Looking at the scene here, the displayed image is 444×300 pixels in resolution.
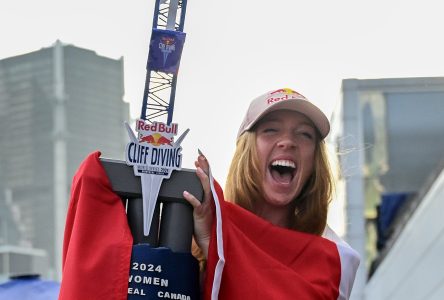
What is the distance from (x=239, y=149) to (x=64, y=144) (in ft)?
319

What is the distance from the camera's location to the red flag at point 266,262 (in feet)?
12.0

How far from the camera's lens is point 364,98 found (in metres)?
32.7

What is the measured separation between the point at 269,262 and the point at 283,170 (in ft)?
1.47

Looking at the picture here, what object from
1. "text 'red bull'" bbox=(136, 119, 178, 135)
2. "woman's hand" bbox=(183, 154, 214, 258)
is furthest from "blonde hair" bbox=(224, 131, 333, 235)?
"text 'red bull'" bbox=(136, 119, 178, 135)

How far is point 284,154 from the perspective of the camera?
13.3 ft

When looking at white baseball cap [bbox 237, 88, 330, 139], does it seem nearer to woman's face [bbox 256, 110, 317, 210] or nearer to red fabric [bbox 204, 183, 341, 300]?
woman's face [bbox 256, 110, 317, 210]

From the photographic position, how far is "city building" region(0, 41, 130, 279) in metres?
98.8

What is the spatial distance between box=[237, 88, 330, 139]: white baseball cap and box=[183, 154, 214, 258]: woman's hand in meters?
0.46

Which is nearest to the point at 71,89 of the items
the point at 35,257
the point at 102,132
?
the point at 102,132

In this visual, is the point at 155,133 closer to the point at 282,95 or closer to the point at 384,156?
the point at 282,95

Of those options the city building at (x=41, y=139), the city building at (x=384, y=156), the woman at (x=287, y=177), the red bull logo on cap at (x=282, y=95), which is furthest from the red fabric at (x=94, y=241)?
the city building at (x=41, y=139)

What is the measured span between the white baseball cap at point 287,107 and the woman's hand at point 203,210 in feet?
1.52

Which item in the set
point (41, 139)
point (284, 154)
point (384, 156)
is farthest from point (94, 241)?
point (41, 139)

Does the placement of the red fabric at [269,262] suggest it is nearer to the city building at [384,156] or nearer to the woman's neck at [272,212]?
the woman's neck at [272,212]
